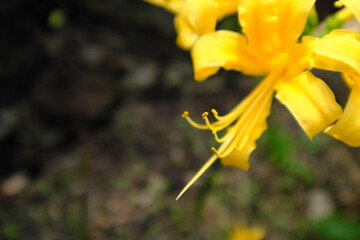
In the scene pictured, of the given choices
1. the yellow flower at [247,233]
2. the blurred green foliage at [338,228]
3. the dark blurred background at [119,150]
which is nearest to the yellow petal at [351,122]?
the blurred green foliage at [338,228]

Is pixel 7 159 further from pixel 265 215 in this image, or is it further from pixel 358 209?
pixel 358 209

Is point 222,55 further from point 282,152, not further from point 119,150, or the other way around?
point 119,150

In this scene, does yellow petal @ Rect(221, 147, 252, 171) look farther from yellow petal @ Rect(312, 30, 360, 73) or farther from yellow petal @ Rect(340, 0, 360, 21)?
yellow petal @ Rect(340, 0, 360, 21)

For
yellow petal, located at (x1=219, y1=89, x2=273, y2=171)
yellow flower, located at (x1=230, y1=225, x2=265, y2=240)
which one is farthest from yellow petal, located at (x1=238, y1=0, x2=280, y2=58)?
yellow flower, located at (x1=230, y1=225, x2=265, y2=240)

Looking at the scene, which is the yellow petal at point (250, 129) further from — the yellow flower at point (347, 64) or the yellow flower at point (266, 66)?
the yellow flower at point (347, 64)

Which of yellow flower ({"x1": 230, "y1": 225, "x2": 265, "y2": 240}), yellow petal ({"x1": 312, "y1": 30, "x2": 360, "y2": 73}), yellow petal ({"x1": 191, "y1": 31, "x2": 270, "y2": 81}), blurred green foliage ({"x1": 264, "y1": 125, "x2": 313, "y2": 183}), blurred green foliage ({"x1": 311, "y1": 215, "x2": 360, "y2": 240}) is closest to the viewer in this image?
yellow petal ({"x1": 312, "y1": 30, "x2": 360, "y2": 73})

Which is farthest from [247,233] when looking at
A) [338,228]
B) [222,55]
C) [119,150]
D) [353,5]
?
[353,5]
